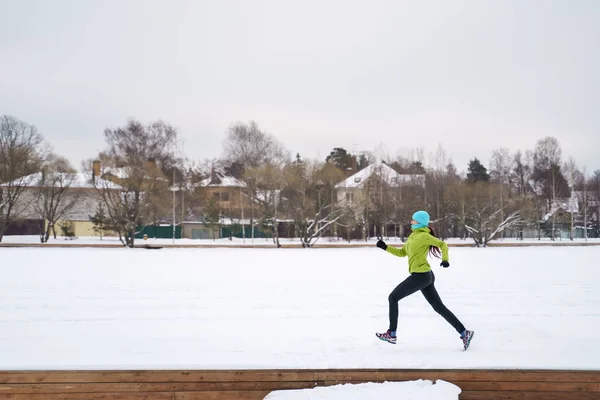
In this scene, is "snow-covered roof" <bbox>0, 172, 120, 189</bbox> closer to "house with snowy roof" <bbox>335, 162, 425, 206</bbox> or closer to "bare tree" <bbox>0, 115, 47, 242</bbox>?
"bare tree" <bbox>0, 115, 47, 242</bbox>

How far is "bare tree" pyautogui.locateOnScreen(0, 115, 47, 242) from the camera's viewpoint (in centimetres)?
4438

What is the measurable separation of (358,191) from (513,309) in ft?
163

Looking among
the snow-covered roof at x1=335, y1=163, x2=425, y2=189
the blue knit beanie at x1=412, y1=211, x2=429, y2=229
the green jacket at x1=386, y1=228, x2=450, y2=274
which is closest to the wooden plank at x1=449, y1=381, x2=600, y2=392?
the green jacket at x1=386, y1=228, x2=450, y2=274

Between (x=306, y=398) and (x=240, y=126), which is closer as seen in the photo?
(x=306, y=398)

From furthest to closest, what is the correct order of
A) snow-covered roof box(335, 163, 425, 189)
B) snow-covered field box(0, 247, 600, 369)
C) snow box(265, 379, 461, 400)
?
snow-covered roof box(335, 163, 425, 189), snow-covered field box(0, 247, 600, 369), snow box(265, 379, 461, 400)

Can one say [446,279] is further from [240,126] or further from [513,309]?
[240,126]

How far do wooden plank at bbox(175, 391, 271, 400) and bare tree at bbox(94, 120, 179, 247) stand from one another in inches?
1455

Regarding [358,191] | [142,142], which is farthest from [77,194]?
[358,191]

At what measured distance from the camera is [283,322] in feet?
26.9

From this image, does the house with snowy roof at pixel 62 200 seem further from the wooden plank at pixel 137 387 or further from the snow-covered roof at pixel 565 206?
the snow-covered roof at pixel 565 206

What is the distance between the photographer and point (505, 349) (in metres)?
6.29

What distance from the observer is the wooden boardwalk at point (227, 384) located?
4.19 m

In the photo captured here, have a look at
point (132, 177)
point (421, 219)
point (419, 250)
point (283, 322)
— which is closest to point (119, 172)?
point (132, 177)

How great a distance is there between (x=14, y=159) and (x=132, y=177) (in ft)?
41.2
